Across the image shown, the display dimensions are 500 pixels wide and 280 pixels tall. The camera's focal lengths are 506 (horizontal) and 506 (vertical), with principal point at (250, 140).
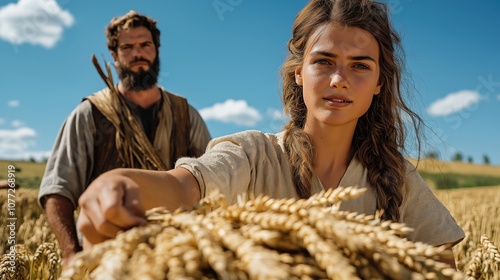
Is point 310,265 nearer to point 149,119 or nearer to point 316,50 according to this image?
point 316,50

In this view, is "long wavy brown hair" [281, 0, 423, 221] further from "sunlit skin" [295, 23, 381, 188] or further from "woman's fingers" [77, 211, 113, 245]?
"woman's fingers" [77, 211, 113, 245]

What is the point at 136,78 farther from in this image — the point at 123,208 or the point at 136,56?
the point at 123,208

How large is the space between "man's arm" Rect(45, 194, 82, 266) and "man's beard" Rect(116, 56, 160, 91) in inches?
52.3

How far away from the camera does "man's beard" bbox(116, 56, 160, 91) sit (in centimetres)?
489

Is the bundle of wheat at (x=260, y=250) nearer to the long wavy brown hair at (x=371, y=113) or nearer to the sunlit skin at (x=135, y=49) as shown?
the long wavy brown hair at (x=371, y=113)

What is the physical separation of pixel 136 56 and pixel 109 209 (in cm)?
439

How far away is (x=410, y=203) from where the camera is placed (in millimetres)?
2369

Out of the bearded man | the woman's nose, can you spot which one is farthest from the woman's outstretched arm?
the bearded man

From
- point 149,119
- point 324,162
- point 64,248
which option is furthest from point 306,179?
point 149,119

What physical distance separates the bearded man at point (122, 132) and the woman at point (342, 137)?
84.5 inches

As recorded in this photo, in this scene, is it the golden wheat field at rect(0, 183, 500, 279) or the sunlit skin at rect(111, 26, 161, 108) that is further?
the sunlit skin at rect(111, 26, 161, 108)

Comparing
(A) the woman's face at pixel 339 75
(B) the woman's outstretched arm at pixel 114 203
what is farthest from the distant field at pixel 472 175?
(B) the woman's outstretched arm at pixel 114 203

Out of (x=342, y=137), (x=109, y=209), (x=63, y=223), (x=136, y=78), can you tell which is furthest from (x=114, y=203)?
(x=136, y=78)

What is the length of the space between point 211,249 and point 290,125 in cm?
172
